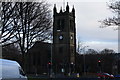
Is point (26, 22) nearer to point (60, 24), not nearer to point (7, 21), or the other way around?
point (7, 21)

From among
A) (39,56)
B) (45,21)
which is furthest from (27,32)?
(39,56)

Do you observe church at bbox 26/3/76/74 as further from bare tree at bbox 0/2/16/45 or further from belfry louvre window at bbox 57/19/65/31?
bare tree at bbox 0/2/16/45

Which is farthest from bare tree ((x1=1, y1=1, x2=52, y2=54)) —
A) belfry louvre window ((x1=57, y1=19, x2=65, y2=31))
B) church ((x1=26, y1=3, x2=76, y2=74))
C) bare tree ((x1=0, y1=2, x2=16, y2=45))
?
belfry louvre window ((x1=57, y1=19, x2=65, y2=31))

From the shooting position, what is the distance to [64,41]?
376 ft

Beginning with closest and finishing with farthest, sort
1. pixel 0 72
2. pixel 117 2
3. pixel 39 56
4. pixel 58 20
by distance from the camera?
pixel 0 72 < pixel 117 2 < pixel 39 56 < pixel 58 20

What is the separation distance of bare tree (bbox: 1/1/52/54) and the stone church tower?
69.1 metres

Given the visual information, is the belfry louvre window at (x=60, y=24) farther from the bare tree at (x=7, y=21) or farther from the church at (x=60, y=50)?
the bare tree at (x=7, y=21)

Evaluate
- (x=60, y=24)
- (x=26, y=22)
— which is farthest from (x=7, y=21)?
(x=60, y=24)

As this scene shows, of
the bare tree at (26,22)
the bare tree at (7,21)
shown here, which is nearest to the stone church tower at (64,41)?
the bare tree at (26,22)

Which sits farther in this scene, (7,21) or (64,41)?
(64,41)

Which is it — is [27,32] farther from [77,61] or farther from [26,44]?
[77,61]

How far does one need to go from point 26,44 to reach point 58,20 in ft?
271

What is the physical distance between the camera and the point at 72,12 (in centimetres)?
12031

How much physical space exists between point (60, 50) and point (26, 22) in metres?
82.1
